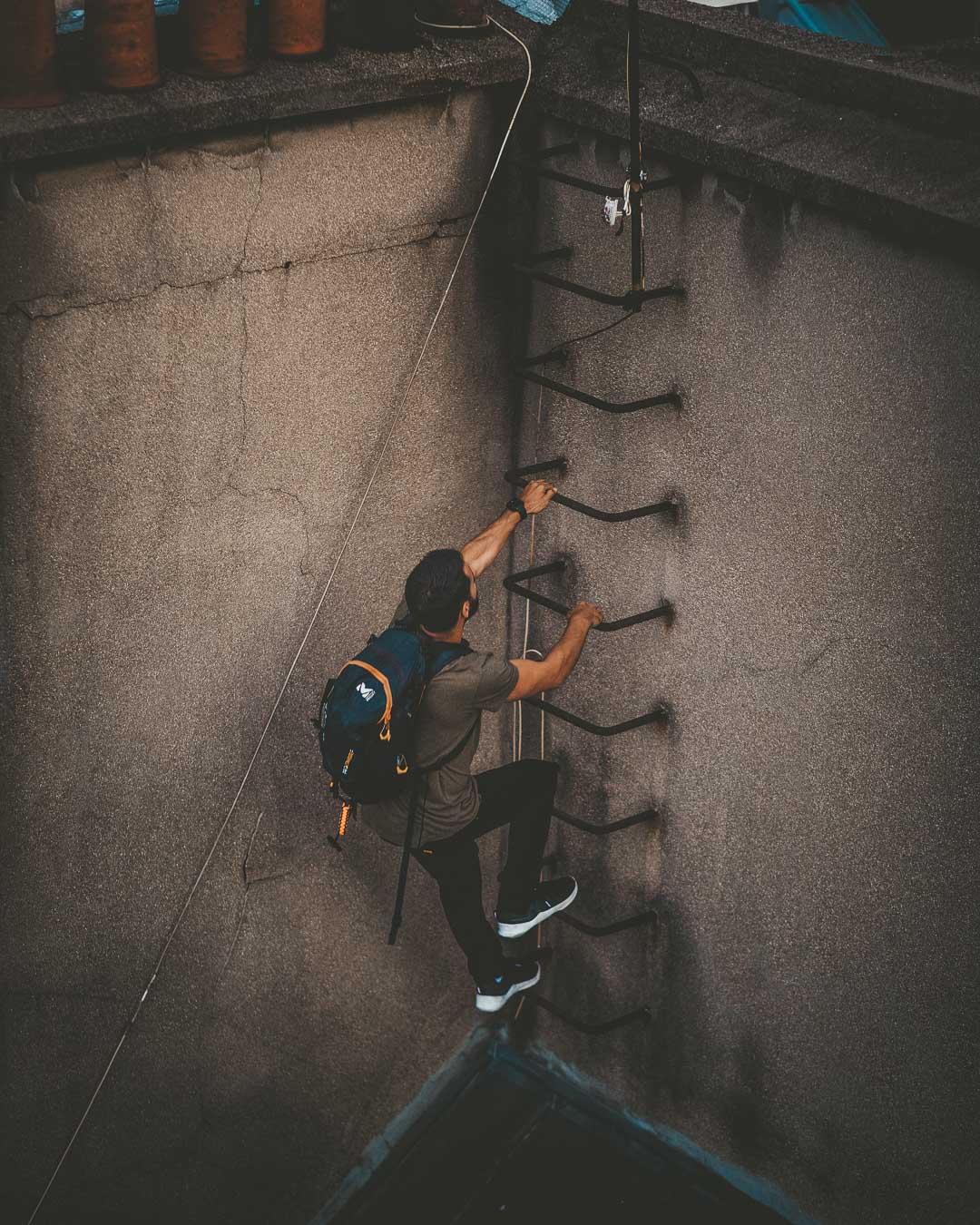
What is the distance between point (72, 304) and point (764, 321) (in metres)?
2.21

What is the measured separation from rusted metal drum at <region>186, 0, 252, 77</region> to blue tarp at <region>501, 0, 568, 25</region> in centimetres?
121

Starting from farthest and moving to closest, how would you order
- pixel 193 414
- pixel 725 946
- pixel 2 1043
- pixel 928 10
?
1. pixel 928 10
2. pixel 725 946
3. pixel 2 1043
4. pixel 193 414

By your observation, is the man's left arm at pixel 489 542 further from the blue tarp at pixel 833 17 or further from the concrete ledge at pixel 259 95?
the blue tarp at pixel 833 17

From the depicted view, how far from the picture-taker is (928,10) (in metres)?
8.19

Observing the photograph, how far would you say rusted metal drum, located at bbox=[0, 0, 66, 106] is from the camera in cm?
421

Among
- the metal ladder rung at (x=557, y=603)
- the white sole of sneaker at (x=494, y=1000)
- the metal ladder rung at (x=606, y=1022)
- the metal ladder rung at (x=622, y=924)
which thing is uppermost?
the metal ladder rung at (x=557, y=603)

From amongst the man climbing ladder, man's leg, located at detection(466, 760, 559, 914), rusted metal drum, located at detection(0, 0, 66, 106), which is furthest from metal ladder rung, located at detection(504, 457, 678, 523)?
rusted metal drum, located at detection(0, 0, 66, 106)

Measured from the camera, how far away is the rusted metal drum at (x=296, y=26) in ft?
15.5

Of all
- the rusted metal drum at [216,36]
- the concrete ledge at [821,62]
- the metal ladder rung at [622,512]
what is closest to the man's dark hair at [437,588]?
the metal ladder rung at [622,512]

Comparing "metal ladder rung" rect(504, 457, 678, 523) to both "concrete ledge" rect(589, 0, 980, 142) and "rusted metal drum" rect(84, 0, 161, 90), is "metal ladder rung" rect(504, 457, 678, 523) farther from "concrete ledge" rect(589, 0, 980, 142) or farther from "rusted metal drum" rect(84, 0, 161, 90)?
"rusted metal drum" rect(84, 0, 161, 90)

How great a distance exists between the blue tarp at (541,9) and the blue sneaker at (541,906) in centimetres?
332

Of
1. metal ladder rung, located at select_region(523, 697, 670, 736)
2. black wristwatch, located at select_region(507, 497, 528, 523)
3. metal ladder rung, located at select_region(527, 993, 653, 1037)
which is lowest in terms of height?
metal ladder rung, located at select_region(527, 993, 653, 1037)

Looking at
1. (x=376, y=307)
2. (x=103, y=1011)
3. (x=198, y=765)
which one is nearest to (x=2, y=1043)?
(x=103, y=1011)

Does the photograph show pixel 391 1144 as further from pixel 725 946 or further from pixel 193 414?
pixel 193 414
